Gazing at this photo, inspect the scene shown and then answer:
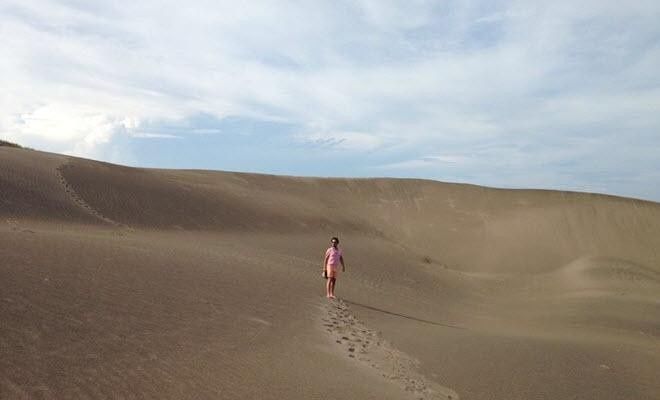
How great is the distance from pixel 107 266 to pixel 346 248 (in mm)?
16467

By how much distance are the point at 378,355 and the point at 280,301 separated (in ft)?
11.0

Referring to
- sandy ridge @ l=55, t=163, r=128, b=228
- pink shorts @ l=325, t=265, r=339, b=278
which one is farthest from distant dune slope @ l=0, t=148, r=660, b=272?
pink shorts @ l=325, t=265, r=339, b=278

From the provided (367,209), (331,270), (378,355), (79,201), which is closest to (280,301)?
(331,270)

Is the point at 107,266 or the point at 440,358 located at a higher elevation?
the point at 107,266

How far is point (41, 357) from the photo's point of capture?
5754mm

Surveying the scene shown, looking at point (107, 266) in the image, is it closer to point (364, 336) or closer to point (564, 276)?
point (364, 336)

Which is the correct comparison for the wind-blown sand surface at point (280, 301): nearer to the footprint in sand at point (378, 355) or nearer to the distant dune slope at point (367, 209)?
the footprint in sand at point (378, 355)

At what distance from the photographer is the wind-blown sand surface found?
658 cm

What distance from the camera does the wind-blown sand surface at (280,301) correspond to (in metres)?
6.58

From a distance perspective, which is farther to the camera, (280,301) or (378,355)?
(280,301)

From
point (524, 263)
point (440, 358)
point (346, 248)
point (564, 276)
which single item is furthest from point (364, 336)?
point (524, 263)

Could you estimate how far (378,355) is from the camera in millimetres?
9297

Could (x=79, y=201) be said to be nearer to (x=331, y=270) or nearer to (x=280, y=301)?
(x=331, y=270)

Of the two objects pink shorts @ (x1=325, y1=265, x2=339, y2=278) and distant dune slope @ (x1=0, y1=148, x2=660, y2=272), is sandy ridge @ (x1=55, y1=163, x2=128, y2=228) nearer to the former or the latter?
distant dune slope @ (x1=0, y1=148, x2=660, y2=272)
